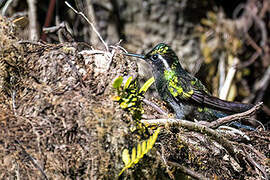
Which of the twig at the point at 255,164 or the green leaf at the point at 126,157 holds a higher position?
the green leaf at the point at 126,157

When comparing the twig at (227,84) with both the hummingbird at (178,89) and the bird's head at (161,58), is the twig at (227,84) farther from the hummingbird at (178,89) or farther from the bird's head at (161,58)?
the bird's head at (161,58)

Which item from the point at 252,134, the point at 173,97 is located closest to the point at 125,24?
the point at 173,97

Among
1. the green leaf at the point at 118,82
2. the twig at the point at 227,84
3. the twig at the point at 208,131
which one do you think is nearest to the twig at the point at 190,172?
the twig at the point at 208,131

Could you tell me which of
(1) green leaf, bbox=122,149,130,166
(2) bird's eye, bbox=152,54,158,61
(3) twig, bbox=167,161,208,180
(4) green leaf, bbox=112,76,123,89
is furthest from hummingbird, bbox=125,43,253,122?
(1) green leaf, bbox=122,149,130,166

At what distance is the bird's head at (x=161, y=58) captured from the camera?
3.79 m

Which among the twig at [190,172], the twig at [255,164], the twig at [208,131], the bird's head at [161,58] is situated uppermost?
the bird's head at [161,58]

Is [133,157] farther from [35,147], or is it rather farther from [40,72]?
[40,72]

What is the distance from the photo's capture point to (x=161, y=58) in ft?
12.4

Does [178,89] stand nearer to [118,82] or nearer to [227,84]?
[118,82]

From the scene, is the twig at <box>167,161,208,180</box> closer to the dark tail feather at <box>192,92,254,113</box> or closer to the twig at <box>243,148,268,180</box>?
the twig at <box>243,148,268,180</box>

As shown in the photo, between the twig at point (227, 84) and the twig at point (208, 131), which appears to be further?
the twig at point (227, 84)

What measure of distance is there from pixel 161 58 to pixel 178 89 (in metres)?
0.35

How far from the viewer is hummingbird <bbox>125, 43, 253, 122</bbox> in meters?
3.68

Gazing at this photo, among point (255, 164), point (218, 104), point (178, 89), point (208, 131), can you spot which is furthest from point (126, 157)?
point (178, 89)
